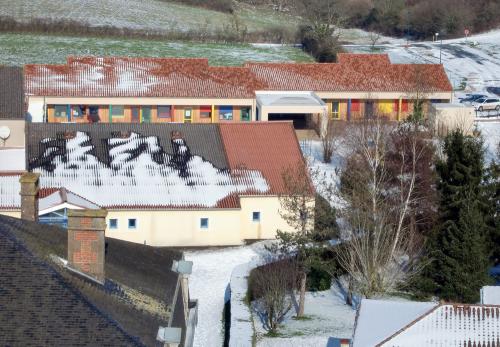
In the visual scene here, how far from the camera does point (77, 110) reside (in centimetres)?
5797

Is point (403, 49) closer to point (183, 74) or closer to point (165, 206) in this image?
point (183, 74)

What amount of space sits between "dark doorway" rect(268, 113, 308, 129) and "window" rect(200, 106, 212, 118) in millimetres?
2983

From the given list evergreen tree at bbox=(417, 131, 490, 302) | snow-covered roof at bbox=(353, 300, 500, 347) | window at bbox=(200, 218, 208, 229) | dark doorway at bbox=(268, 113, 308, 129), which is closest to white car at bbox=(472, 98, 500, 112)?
dark doorway at bbox=(268, 113, 308, 129)

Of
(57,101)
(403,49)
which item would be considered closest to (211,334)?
(57,101)

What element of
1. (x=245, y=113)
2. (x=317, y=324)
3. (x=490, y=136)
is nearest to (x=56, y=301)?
(x=317, y=324)

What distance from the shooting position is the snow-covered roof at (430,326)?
26844 mm

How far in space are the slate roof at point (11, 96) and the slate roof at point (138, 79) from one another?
43.0 ft

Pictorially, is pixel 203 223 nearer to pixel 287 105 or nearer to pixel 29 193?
pixel 287 105

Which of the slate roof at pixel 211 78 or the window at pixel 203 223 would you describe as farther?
the slate roof at pixel 211 78

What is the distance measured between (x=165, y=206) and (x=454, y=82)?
110ft

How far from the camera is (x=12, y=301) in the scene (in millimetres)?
19469

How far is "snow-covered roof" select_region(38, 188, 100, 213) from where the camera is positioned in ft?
131

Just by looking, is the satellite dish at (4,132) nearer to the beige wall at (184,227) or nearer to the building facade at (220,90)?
the beige wall at (184,227)

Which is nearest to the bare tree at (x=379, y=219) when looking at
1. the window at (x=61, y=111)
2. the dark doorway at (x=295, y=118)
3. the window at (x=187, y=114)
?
the dark doorway at (x=295, y=118)
